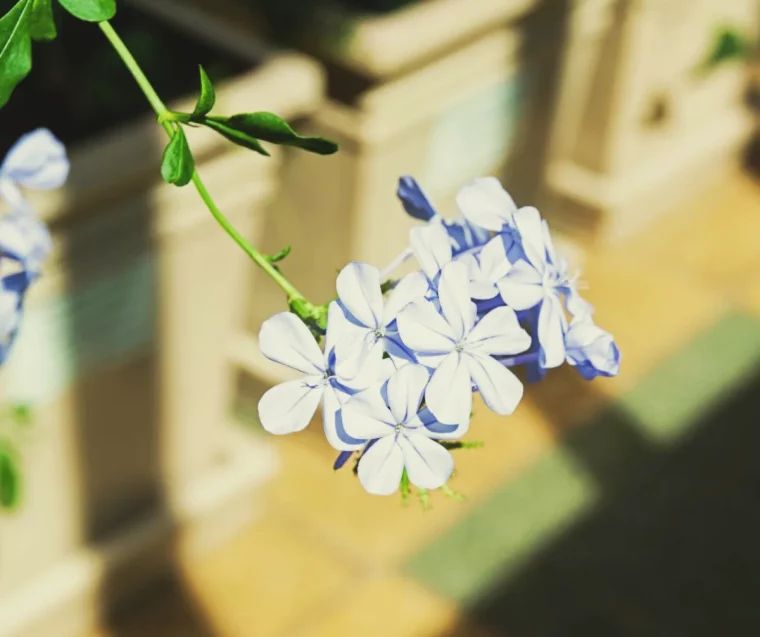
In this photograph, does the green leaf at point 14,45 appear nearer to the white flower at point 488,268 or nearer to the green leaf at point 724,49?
the white flower at point 488,268

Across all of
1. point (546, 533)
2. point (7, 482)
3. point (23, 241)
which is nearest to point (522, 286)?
point (23, 241)

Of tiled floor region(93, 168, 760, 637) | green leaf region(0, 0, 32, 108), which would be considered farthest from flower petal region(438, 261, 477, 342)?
tiled floor region(93, 168, 760, 637)

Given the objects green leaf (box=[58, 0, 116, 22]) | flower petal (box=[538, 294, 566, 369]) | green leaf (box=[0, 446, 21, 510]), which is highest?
green leaf (box=[58, 0, 116, 22])

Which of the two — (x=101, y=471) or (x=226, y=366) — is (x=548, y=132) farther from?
(x=101, y=471)

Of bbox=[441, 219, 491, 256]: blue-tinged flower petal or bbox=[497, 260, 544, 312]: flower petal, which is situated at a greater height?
bbox=[497, 260, 544, 312]: flower petal

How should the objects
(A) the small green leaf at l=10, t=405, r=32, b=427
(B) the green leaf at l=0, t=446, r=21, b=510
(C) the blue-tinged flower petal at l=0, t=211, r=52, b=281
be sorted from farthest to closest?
(A) the small green leaf at l=10, t=405, r=32, b=427, (B) the green leaf at l=0, t=446, r=21, b=510, (C) the blue-tinged flower petal at l=0, t=211, r=52, b=281

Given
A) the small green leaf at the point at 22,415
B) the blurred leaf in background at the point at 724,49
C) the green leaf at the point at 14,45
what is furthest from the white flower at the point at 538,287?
the blurred leaf in background at the point at 724,49

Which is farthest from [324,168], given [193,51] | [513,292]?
[513,292]

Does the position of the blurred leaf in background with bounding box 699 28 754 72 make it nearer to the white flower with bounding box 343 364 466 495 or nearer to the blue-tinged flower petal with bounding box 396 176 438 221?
the blue-tinged flower petal with bounding box 396 176 438 221
